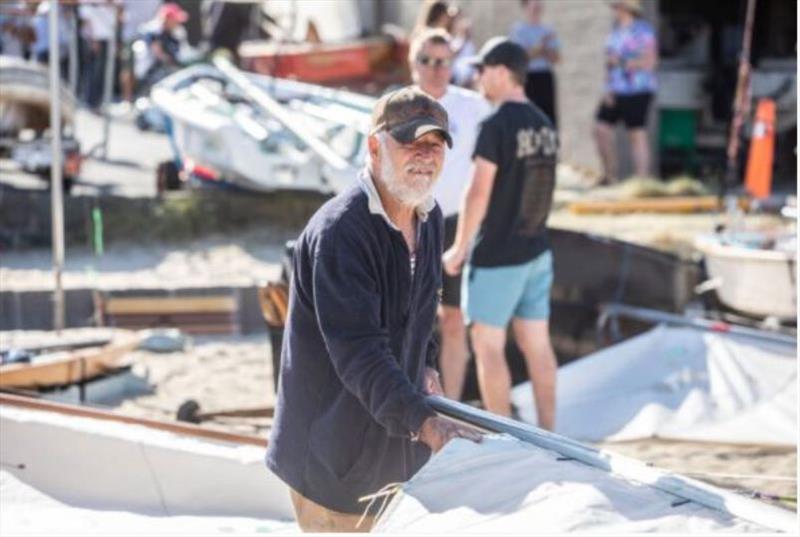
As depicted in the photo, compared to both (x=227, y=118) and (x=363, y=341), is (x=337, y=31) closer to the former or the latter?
(x=227, y=118)

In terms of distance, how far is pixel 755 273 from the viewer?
34.2 feet

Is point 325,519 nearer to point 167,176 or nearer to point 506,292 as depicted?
point 506,292

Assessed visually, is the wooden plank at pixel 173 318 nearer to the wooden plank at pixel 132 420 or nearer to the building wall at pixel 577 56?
the wooden plank at pixel 132 420

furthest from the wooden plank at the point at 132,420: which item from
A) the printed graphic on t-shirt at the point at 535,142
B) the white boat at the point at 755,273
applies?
the white boat at the point at 755,273

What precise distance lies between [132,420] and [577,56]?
1026cm

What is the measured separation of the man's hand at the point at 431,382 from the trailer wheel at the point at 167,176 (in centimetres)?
939

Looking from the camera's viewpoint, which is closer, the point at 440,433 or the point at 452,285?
the point at 440,433

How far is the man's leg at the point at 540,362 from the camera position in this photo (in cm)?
812

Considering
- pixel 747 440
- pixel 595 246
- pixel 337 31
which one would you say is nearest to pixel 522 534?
pixel 747 440

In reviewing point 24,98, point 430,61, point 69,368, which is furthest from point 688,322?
point 24,98

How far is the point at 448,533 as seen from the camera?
163 inches

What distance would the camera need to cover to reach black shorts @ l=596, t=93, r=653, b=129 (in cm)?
1488

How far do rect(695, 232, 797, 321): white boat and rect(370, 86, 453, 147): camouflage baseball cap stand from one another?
587 centimetres

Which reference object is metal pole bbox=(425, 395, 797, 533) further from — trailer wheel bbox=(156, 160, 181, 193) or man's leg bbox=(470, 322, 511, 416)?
trailer wheel bbox=(156, 160, 181, 193)
